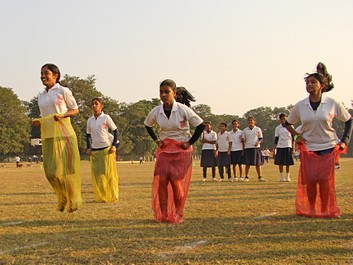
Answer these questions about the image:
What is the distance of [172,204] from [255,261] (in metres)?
2.59

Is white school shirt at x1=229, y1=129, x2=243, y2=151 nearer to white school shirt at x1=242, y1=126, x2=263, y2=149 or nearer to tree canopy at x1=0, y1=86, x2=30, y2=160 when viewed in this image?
white school shirt at x1=242, y1=126, x2=263, y2=149

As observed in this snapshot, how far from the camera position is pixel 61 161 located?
673 centimetres

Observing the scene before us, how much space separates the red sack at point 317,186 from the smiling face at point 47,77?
12.8 ft

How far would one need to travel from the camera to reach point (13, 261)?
413 centimetres

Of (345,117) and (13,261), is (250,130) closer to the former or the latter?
(345,117)

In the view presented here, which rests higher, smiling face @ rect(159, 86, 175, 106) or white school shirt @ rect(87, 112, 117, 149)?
smiling face @ rect(159, 86, 175, 106)

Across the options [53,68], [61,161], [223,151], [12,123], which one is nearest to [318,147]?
[61,161]

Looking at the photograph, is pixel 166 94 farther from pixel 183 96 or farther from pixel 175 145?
pixel 183 96

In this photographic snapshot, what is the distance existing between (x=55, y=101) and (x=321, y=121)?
390 cm

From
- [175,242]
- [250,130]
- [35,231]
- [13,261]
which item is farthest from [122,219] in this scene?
[250,130]

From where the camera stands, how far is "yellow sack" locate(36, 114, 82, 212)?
6688 mm

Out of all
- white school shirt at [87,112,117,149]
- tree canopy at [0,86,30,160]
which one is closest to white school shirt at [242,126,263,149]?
white school shirt at [87,112,117,149]

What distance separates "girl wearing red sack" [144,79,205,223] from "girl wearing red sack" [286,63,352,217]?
166cm

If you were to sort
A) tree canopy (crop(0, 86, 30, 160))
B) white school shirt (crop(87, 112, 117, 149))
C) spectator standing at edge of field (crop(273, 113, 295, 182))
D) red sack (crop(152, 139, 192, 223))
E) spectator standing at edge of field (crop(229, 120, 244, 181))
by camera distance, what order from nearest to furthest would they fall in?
1. red sack (crop(152, 139, 192, 223))
2. white school shirt (crop(87, 112, 117, 149))
3. spectator standing at edge of field (crop(273, 113, 295, 182))
4. spectator standing at edge of field (crop(229, 120, 244, 181))
5. tree canopy (crop(0, 86, 30, 160))
